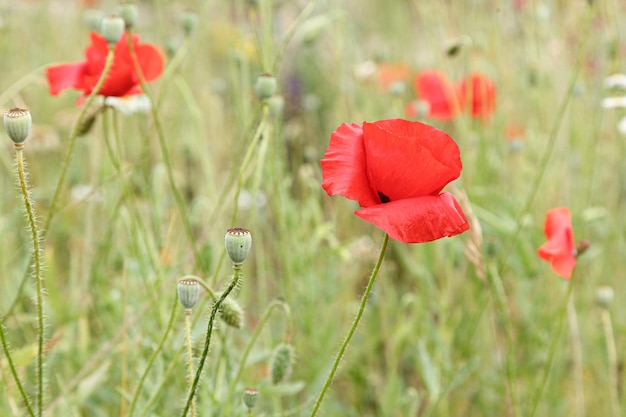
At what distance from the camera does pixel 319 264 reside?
1777 mm

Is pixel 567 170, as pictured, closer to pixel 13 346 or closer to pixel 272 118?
pixel 272 118

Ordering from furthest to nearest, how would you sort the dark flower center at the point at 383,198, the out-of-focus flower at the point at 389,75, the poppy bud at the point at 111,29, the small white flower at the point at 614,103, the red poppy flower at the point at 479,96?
the out-of-focus flower at the point at 389,75 < the red poppy flower at the point at 479,96 < the small white flower at the point at 614,103 < the poppy bud at the point at 111,29 < the dark flower center at the point at 383,198

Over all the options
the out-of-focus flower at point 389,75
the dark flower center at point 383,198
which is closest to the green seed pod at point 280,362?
the dark flower center at point 383,198

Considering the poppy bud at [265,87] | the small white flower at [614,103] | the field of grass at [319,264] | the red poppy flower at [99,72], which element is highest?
the red poppy flower at [99,72]

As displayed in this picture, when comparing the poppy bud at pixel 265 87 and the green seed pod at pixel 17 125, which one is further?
the poppy bud at pixel 265 87

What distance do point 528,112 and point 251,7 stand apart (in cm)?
139

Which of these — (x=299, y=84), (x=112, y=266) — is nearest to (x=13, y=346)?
(x=112, y=266)

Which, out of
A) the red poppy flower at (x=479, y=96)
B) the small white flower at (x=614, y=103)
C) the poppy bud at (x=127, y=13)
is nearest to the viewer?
the poppy bud at (x=127, y=13)

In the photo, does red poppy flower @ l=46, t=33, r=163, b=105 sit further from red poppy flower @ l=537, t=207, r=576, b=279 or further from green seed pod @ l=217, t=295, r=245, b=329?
red poppy flower @ l=537, t=207, r=576, b=279

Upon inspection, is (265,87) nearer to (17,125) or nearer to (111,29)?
(111,29)

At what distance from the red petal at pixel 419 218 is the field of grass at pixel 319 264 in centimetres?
23

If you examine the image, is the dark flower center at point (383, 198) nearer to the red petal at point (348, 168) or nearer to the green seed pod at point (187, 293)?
the red petal at point (348, 168)

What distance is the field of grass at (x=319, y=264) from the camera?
3.42 ft

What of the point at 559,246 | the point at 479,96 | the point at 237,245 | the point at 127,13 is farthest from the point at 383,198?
the point at 479,96
